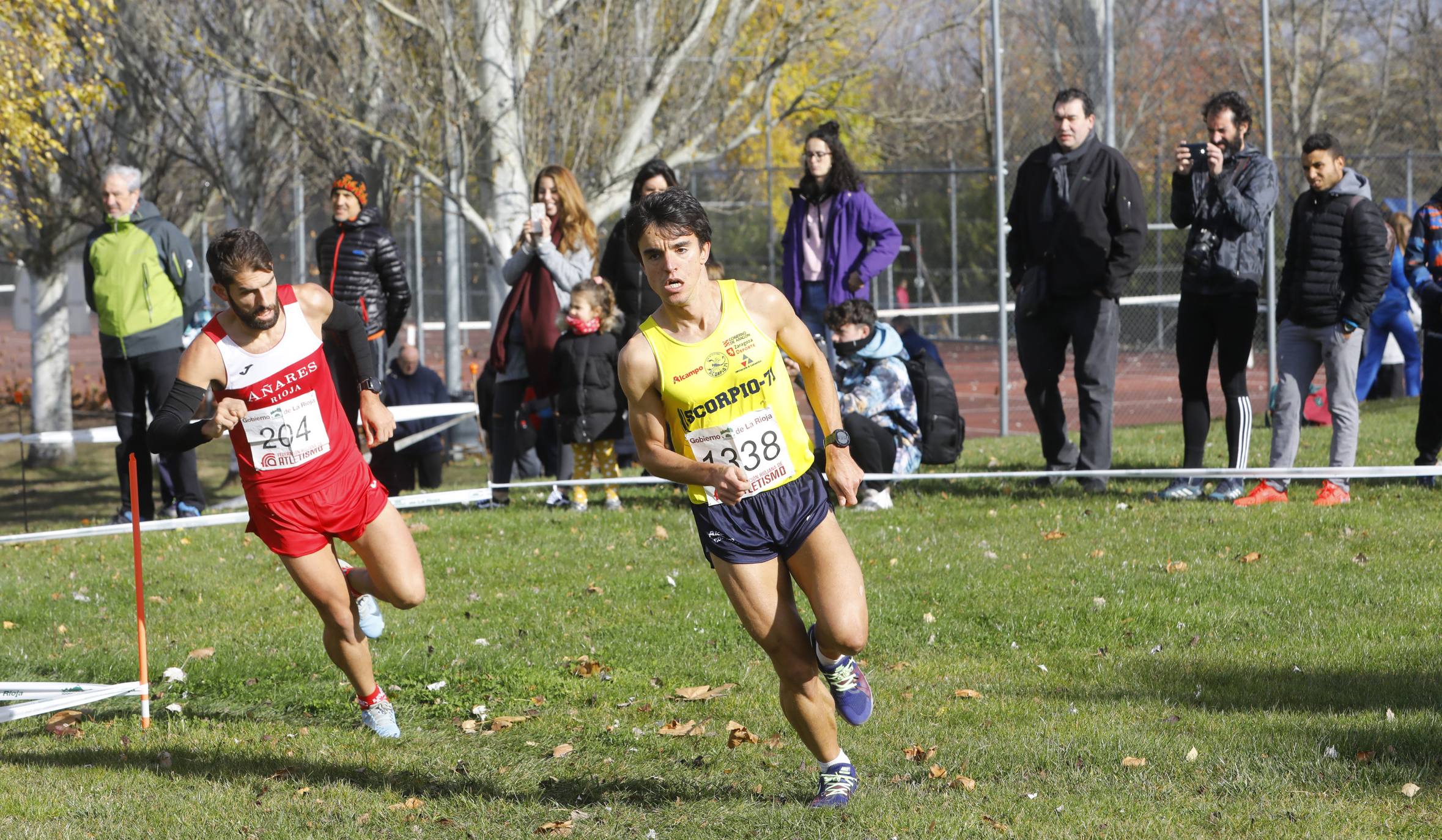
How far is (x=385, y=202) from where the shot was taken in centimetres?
1834

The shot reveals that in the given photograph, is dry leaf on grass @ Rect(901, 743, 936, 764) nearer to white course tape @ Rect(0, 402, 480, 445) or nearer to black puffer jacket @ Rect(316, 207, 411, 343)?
white course tape @ Rect(0, 402, 480, 445)

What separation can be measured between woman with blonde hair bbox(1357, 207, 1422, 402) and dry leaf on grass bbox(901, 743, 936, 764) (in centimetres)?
1013

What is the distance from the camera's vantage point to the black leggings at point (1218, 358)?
9.30 metres

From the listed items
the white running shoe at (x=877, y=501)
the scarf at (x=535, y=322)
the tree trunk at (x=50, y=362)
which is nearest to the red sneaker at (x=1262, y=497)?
the white running shoe at (x=877, y=501)

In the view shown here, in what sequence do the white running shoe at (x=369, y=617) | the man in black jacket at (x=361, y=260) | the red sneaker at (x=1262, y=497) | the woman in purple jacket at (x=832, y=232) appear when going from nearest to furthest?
the white running shoe at (x=369, y=617), the red sneaker at (x=1262, y=497), the man in black jacket at (x=361, y=260), the woman in purple jacket at (x=832, y=232)

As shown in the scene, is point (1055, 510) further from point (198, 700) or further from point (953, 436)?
point (198, 700)

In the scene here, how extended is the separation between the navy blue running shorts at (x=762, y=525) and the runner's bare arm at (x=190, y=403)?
6.19ft

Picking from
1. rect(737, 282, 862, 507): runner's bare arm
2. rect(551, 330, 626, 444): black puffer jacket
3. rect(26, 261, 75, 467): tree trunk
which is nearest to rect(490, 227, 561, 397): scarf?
rect(551, 330, 626, 444): black puffer jacket

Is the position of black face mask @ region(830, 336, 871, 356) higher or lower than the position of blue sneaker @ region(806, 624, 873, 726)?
higher

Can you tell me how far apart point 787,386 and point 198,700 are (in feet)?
10.9

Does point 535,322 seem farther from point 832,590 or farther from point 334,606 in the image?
point 832,590

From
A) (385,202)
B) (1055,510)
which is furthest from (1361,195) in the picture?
(385,202)

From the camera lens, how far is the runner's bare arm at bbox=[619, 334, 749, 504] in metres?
4.43

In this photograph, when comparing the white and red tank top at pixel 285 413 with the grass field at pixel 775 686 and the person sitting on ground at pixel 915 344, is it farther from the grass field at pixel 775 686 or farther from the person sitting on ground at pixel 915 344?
the person sitting on ground at pixel 915 344
